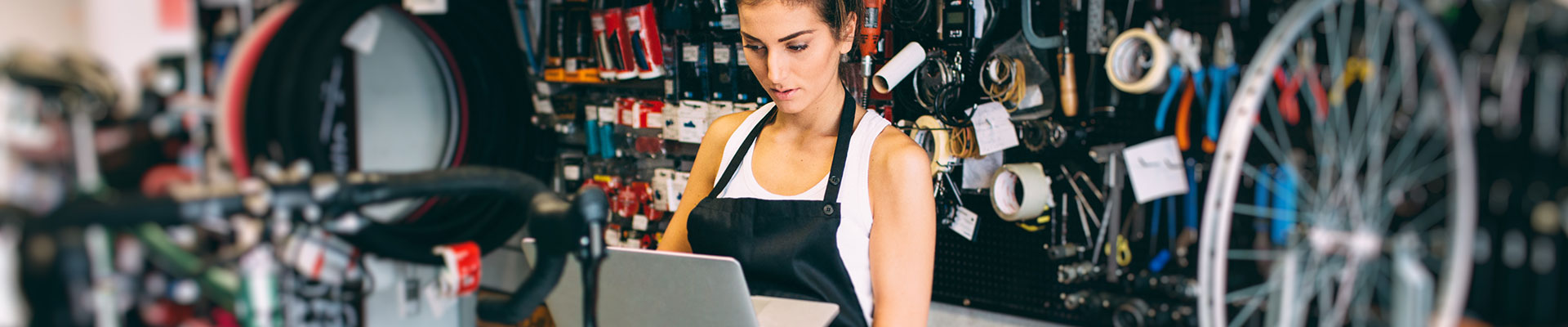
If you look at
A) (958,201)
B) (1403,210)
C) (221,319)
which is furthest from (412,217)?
(1403,210)

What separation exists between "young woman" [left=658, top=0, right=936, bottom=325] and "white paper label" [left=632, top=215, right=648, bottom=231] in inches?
54.3

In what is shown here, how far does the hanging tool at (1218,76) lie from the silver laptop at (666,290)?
1.45 meters

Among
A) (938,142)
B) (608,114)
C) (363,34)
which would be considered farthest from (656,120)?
(363,34)

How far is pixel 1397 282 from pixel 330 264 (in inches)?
83.8

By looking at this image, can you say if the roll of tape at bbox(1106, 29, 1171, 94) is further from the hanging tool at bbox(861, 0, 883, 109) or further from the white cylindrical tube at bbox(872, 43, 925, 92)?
the hanging tool at bbox(861, 0, 883, 109)

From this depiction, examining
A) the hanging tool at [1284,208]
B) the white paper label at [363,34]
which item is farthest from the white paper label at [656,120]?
the hanging tool at [1284,208]

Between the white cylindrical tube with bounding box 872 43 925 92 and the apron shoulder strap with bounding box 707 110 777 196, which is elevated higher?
the white cylindrical tube with bounding box 872 43 925 92

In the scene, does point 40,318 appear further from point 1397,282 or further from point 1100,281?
→ point 1100,281

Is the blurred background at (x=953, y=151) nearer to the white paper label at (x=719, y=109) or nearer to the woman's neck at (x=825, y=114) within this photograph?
the white paper label at (x=719, y=109)

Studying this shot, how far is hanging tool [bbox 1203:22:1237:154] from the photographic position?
7.84 ft

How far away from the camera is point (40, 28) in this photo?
1.18m

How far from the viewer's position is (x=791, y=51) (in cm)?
238

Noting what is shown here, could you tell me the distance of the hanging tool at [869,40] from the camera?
3119 mm

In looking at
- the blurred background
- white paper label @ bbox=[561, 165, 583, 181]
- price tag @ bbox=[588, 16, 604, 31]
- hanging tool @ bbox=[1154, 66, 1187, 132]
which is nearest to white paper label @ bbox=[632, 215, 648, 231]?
the blurred background
